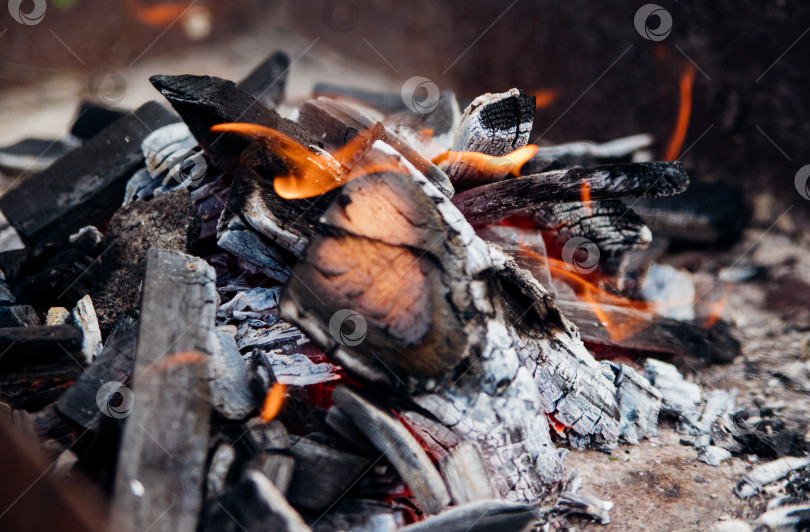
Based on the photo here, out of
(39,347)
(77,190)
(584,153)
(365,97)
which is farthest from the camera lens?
(365,97)

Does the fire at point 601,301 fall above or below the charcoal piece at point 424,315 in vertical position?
above

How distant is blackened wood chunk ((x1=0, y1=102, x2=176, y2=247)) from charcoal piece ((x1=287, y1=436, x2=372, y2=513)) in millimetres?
1963

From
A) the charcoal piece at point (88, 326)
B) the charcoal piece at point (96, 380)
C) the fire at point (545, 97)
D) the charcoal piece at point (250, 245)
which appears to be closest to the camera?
the charcoal piece at point (96, 380)

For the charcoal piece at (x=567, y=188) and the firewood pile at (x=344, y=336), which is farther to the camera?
the charcoal piece at (x=567, y=188)

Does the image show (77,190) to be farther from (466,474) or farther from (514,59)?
(514,59)

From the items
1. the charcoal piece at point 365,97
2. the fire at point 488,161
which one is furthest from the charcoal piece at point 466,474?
the charcoal piece at point 365,97

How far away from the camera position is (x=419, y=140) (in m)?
2.61

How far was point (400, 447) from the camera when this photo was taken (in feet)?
4.96

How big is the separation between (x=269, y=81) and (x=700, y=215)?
10.6 feet

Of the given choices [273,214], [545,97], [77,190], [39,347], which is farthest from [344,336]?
[545,97]

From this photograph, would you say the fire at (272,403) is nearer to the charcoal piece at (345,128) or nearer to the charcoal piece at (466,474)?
the charcoal piece at (466,474)

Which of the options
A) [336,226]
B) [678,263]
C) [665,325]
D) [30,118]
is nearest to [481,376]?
[336,226]

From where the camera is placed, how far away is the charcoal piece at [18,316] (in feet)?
6.61

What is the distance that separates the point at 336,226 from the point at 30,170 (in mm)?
3315
